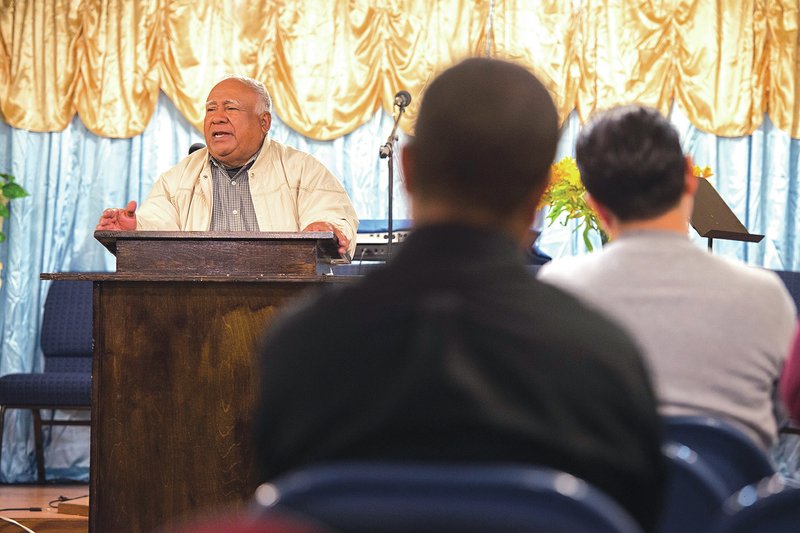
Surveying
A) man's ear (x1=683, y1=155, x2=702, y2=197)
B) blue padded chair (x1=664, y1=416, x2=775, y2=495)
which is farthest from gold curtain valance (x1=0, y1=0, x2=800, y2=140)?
blue padded chair (x1=664, y1=416, x2=775, y2=495)

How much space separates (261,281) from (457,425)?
92.0 inches

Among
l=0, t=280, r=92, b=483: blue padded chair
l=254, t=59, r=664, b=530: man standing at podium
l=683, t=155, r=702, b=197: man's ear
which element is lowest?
l=0, t=280, r=92, b=483: blue padded chair

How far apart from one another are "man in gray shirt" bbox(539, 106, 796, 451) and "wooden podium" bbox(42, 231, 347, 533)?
5.25ft

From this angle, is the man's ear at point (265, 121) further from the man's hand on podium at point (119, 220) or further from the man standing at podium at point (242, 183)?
the man's hand on podium at point (119, 220)

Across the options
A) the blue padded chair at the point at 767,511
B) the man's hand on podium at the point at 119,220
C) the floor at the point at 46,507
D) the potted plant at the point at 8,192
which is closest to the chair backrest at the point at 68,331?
the potted plant at the point at 8,192

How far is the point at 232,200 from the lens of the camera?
4301 mm

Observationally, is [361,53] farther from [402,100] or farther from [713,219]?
[713,219]

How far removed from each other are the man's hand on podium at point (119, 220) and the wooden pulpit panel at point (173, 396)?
0.26 m

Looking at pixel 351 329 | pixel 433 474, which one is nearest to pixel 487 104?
pixel 351 329

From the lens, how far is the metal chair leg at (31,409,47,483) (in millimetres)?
5843

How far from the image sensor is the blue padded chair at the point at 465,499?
2.73ft

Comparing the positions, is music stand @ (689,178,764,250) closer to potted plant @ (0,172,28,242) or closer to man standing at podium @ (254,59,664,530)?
man standing at podium @ (254,59,664,530)

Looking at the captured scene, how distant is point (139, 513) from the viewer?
10.3ft

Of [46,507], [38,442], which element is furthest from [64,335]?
[46,507]
